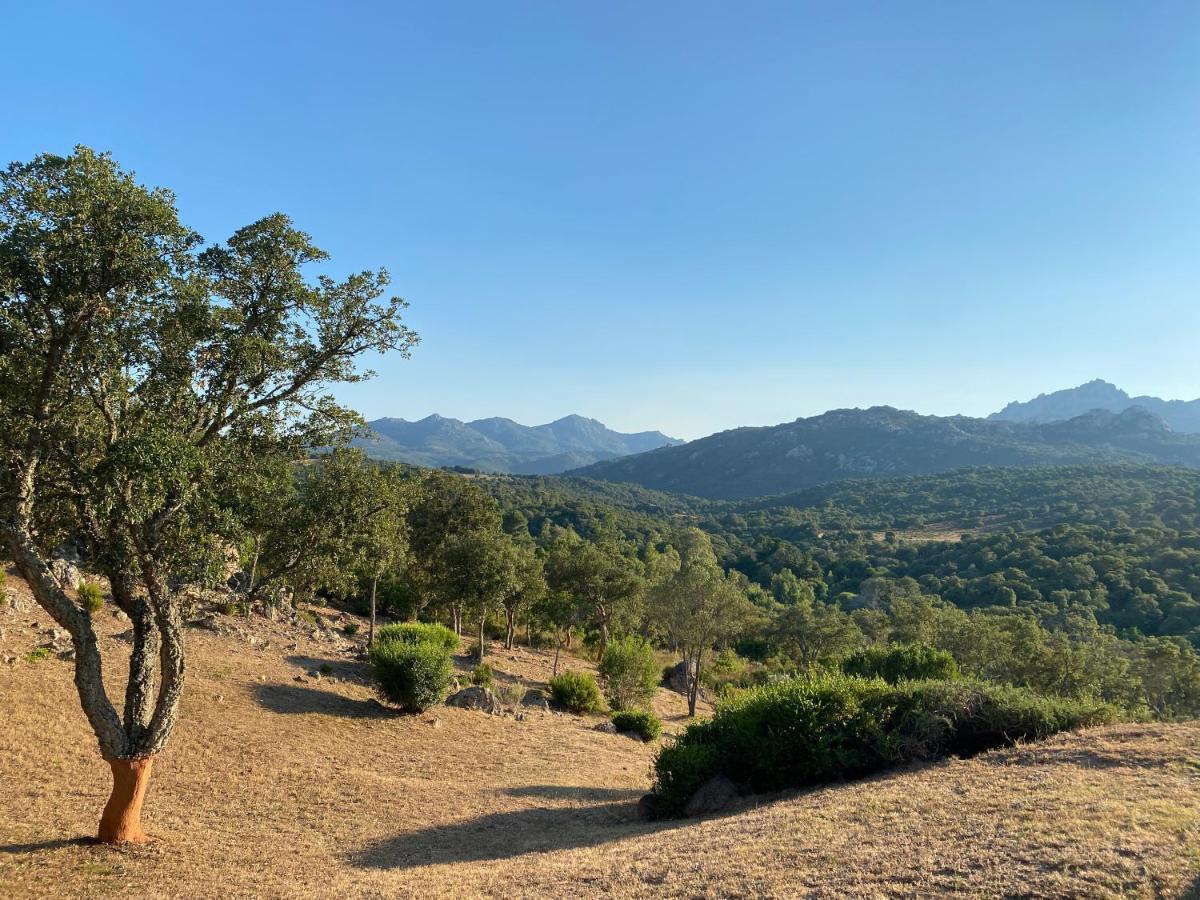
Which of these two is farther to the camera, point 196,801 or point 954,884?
point 196,801

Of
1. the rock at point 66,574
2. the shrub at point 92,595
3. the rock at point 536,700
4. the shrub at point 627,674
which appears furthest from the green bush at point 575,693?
the rock at point 66,574

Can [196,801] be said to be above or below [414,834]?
above

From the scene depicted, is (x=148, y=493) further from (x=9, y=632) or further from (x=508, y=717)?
(x=508, y=717)

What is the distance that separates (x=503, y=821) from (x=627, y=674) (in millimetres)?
17613

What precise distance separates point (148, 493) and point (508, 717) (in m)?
16.5

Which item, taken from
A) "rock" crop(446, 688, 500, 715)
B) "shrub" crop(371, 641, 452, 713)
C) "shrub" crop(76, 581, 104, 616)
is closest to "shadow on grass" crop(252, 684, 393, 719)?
"shrub" crop(371, 641, 452, 713)

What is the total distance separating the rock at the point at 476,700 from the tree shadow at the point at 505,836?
800 centimetres

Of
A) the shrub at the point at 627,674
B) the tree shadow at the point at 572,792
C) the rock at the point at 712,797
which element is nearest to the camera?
the rock at the point at 712,797

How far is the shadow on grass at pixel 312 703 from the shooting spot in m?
16.5

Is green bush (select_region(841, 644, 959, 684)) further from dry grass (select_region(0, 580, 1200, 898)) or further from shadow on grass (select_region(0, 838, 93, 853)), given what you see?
shadow on grass (select_region(0, 838, 93, 853))

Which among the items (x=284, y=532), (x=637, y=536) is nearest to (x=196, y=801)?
(x=284, y=532)

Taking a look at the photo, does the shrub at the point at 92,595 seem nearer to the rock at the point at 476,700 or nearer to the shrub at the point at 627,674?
the rock at the point at 476,700

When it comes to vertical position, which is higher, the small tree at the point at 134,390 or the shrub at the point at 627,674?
the small tree at the point at 134,390

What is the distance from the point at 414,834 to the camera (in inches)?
433
